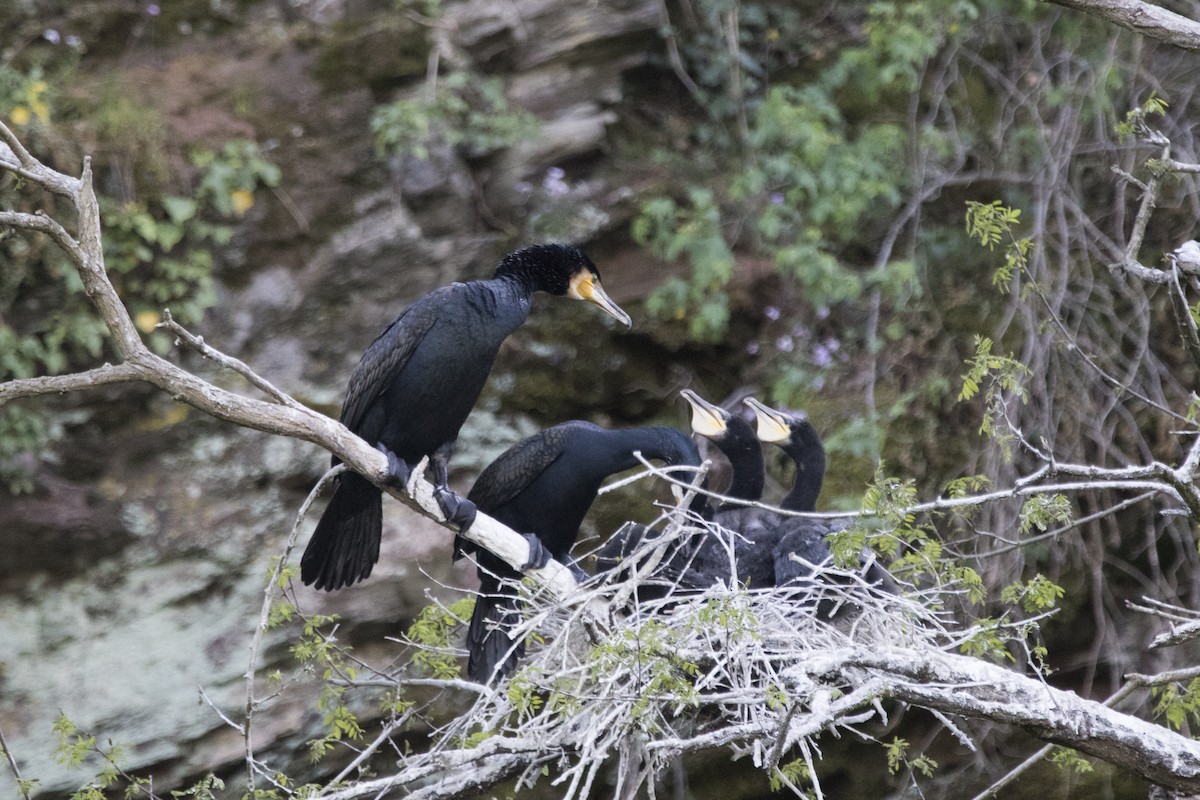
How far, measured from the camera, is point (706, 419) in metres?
4.63

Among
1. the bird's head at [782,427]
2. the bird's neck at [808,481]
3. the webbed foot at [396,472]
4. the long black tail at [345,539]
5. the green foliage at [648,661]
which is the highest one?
the webbed foot at [396,472]

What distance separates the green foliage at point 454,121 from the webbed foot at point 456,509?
2.75 m

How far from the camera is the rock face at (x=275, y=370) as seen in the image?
5250 millimetres

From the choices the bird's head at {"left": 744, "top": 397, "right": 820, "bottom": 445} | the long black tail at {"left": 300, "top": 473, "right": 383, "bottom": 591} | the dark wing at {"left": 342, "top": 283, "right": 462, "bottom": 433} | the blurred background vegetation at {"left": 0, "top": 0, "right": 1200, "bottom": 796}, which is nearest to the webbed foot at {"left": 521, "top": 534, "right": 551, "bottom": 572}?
the long black tail at {"left": 300, "top": 473, "right": 383, "bottom": 591}

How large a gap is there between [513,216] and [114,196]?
1.84 m

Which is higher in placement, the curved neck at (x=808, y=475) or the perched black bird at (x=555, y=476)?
the perched black bird at (x=555, y=476)

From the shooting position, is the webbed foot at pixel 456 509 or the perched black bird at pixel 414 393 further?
the perched black bird at pixel 414 393

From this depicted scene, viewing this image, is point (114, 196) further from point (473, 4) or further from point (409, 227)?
point (473, 4)

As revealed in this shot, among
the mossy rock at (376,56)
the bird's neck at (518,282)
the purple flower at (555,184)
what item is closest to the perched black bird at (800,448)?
the bird's neck at (518,282)

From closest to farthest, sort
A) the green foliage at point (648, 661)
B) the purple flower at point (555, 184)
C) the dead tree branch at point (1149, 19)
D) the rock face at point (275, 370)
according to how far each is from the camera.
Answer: the green foliage at point (648, 661) < the dead tree branch at point (1149, 19) < the rock face at point (275, 370) < the purple flower at point (555, 184)

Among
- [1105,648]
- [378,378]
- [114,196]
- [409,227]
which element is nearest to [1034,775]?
[1105,648]

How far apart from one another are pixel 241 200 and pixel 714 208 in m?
2.21

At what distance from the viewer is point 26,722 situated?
16.9 ft

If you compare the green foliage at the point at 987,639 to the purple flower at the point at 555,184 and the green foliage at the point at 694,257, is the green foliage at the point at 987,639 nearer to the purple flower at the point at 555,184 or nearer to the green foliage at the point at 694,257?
the green foliage at the point at 694,257
